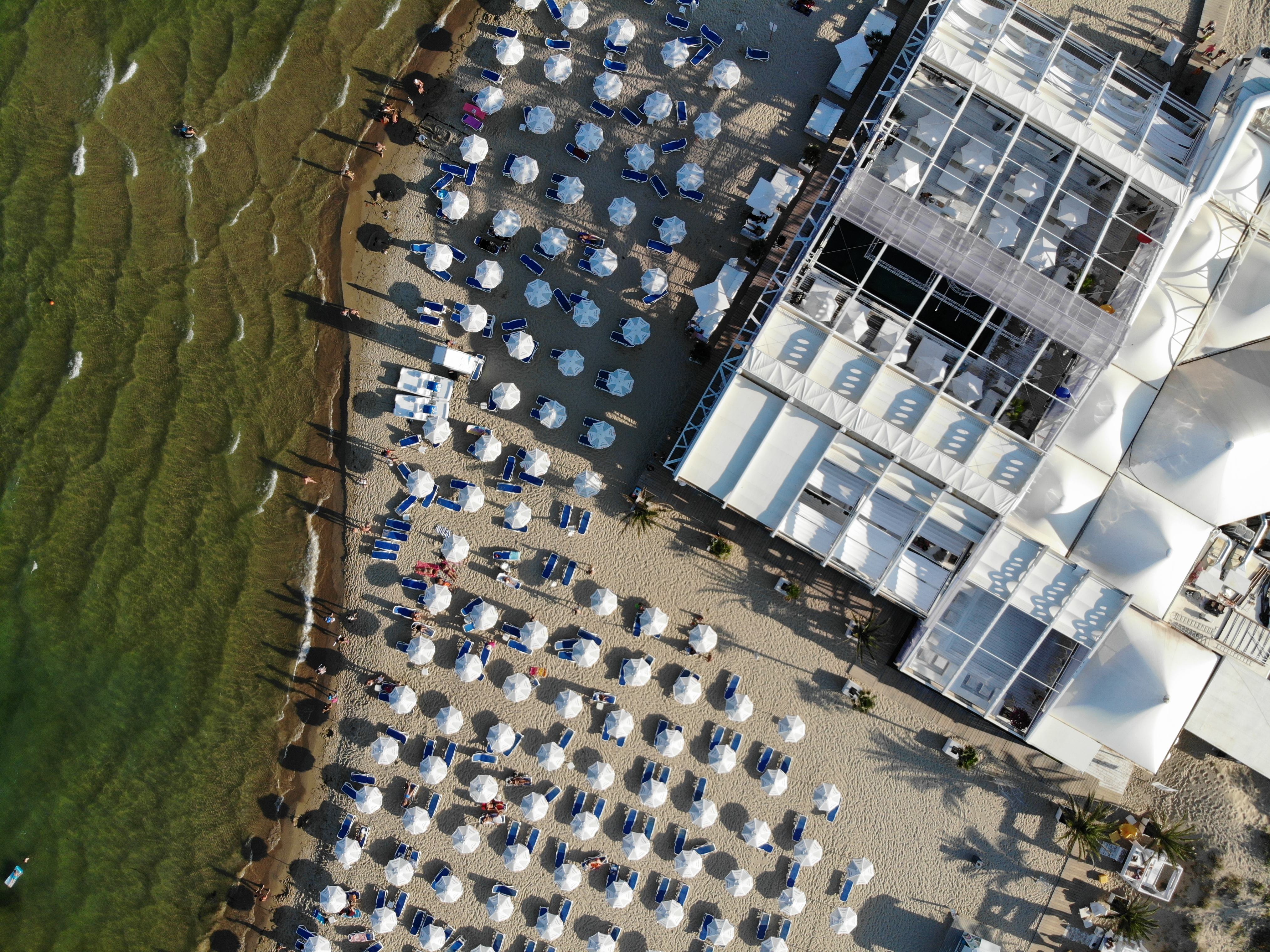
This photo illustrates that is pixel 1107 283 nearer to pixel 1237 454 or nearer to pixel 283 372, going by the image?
pixel 1237 454

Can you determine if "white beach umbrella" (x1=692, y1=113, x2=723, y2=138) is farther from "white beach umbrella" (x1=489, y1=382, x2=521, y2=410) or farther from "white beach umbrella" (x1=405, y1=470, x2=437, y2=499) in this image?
"white beach umbrella" (x1=405, y1=470, x2=437, y2=499)

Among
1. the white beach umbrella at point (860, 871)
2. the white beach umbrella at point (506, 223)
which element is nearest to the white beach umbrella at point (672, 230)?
the white beach umbrella at point (506, 223)

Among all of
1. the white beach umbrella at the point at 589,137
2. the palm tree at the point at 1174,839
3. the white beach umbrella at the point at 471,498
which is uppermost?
the white beach umbrella at the point at 589,137

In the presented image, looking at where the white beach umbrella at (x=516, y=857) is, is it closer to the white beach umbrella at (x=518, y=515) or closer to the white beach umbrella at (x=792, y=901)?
the white beach umbrella at (x=792, y=901)

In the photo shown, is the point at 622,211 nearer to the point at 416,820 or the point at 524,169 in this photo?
the point at 524,169

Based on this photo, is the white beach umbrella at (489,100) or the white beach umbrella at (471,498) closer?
the white beach umbrella at (489,100)

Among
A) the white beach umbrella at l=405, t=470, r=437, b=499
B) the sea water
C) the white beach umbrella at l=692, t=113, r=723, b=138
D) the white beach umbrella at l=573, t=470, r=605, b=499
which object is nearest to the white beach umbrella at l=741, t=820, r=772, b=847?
the white beach umbrella at l=573, t=470, r=605, b=499
